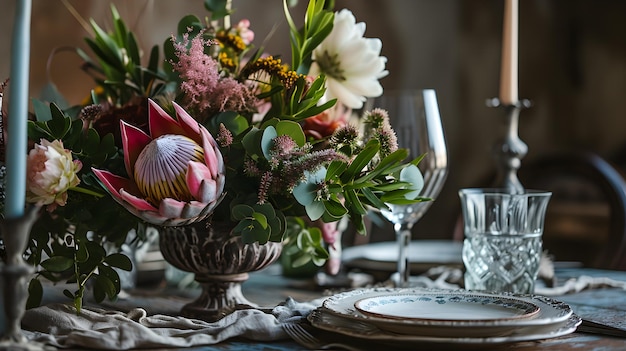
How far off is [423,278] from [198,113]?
1.46 ft

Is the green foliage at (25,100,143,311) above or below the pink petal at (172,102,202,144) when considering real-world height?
below

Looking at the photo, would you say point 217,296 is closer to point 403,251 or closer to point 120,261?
point 120,261

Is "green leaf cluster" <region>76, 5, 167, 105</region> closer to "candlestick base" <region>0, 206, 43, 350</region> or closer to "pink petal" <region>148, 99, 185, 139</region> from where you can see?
"pink petal" <region>148, 99, 185, 139</region>

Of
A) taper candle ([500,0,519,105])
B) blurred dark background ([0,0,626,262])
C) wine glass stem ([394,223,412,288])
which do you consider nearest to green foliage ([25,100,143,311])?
wine glass stem ([394,223,412,288])

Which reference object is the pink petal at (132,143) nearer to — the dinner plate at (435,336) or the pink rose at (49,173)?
the pink rose at (49,173)

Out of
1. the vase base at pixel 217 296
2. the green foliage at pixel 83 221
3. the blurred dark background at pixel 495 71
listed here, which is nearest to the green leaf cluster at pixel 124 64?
the green foliage at pixel 83 221

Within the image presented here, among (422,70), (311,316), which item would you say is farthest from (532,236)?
(422,70)

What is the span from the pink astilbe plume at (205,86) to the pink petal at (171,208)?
0.44 ft

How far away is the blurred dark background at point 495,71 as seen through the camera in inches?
110

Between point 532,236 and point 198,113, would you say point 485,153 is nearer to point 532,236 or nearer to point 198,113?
point 532,236

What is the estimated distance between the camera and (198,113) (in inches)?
31.6

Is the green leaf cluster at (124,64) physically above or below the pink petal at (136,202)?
above

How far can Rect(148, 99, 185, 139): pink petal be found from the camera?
0.72m

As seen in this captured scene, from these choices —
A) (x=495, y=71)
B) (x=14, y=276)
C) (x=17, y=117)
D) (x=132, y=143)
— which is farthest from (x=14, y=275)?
(x=495, y=71)
